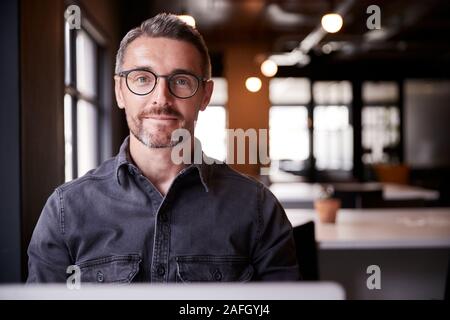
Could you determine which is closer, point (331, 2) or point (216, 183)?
point (216, 183)

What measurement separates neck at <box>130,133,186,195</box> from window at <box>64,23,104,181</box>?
0.44ft

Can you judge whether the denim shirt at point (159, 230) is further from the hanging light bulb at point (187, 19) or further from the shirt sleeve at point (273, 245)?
the hanging light bulb at point (187, 19)

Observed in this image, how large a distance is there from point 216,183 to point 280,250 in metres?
0.19

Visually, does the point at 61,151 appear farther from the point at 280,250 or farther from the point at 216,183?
the point at 280,250

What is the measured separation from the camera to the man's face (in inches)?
34.1

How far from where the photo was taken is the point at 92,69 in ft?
3.96

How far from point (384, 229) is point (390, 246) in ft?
0.83

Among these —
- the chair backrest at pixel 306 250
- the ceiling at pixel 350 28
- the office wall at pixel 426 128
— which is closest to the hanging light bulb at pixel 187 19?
the chair backrest at pixel 306 250

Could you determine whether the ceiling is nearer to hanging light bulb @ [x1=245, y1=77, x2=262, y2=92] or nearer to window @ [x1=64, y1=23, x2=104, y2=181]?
hanging light bulb @ [x1=245, y1=77, x2=262, y2=92]

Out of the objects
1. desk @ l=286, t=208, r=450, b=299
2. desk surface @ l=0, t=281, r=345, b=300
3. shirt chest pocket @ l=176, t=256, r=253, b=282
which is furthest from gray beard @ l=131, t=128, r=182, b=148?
desk @ l=286, t=208, r=450, b=299

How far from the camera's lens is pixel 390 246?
76.3 inches

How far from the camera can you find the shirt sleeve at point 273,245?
41.1 inches

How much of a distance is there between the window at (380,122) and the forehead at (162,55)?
366 inches
